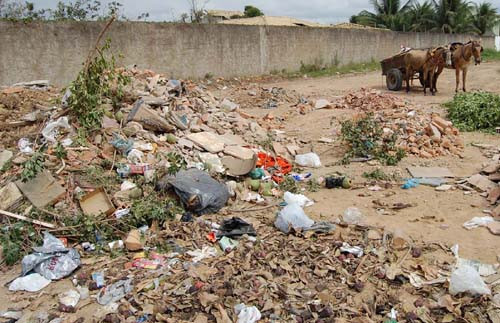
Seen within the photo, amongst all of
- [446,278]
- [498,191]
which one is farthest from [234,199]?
[498,191]

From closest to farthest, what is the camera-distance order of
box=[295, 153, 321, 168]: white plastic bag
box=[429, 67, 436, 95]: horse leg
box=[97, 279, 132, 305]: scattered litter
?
1. box=[97, 279, 132, 305]: scattered litter
2. box=[295, 153, 321, 168]: white plastic bag
3. box=[429, 67, 436, 95]: horse leg

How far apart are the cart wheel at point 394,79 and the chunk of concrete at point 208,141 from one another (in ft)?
25.8

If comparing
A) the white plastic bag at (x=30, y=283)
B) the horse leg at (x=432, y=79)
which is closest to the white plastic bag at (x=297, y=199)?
the white plastic bag at (x=30, y=283)

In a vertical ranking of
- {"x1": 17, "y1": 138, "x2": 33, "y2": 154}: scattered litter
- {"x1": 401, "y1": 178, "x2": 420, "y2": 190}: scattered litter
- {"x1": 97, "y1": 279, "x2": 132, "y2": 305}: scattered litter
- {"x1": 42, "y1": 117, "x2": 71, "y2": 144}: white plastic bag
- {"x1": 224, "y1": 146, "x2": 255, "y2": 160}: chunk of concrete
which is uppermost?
{"x1": 42, "y1": 117, "x2": 71, "y2": 144}: white plastic bag

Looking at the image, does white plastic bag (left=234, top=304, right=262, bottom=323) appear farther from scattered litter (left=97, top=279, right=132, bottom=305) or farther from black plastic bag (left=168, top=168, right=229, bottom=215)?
black plastic bag (left=168, top=168, right=229, bottom=215)

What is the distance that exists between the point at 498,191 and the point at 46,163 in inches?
190

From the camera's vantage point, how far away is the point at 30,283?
336 centimetres

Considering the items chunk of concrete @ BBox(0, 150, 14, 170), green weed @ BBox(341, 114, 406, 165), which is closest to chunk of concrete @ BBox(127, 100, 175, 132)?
chunk of concrete @ BBox(0, 150, 14, 170)

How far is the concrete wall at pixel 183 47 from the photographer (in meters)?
10.4

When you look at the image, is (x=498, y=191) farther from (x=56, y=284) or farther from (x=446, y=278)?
(x=56, y=284)

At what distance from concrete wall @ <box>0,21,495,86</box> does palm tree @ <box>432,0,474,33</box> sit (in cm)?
1116

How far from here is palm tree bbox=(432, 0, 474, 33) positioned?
30.3 metres

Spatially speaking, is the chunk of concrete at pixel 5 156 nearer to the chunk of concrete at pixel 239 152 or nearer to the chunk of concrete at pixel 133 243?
the chunk of concrete at pixel 133 243

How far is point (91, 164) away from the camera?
474cm
